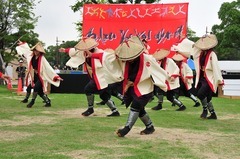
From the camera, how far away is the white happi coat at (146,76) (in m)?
6.42

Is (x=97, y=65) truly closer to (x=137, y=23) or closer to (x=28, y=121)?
(x=28, y=121)

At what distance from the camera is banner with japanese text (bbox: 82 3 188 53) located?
16.9 metres

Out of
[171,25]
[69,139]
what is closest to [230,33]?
[171,25]

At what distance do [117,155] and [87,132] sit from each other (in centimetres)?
177

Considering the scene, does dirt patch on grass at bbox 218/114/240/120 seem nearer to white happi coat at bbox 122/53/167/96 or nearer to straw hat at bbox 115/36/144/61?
white happi coat at bbox 122/53/167/96

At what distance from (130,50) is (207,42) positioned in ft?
9.85

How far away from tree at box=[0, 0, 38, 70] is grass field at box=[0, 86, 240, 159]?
17.5m

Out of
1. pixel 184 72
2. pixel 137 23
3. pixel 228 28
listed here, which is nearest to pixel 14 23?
pixel 137 23

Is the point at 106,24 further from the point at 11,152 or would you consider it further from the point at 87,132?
the point at 11,152

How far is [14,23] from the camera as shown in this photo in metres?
26.1

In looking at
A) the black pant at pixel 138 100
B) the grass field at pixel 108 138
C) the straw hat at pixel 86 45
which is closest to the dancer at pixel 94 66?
the straw hat at pixel 86 45

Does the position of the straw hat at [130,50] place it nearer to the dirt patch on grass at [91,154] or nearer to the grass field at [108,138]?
the grass field at [108,138]

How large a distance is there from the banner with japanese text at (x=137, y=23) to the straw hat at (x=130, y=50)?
1037cm

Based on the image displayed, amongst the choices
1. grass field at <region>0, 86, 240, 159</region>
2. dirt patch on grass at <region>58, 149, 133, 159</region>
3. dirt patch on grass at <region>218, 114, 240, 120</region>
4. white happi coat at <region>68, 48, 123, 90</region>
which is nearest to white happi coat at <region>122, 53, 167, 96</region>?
grass field at <region>0, 86, 240, 159</region>
